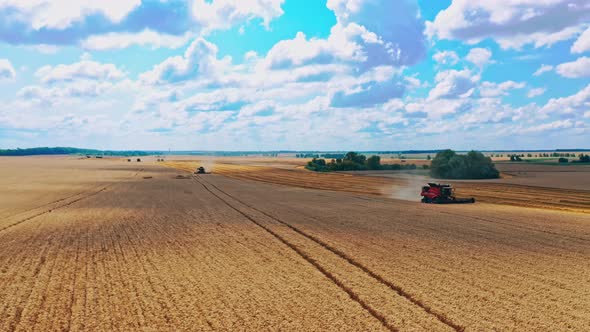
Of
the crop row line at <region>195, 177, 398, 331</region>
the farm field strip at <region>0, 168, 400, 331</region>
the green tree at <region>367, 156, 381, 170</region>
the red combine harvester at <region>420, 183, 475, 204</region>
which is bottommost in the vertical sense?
the farm field strip at <region>0, 168, 400, 331</region>

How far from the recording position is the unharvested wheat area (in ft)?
39.3

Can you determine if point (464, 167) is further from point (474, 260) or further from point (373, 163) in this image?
point (474, 260)

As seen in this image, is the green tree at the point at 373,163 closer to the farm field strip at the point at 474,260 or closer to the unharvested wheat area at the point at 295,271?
the farm field strip at the point at 474,260

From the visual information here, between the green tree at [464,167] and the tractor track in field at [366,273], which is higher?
the green tree at [464,167]

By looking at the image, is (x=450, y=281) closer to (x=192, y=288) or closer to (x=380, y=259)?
(x=380, y=259)

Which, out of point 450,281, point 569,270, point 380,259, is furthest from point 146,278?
point 569,270

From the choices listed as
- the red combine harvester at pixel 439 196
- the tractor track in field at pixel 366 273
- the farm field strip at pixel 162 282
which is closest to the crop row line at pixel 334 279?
the tractor track in field at pixel 366 273

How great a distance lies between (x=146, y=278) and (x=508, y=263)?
13580mm

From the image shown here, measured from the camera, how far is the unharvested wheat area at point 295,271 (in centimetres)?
1198

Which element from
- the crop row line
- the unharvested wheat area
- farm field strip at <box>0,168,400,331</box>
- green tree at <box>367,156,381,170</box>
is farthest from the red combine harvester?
green tree at <box>367,156,381,170</box>

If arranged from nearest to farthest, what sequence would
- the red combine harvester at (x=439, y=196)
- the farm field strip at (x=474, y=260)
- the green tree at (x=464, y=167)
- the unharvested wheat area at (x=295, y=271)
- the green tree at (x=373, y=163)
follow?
the unharvested wheat area at (x=295, y=271) < the farm field strip at (x=474, y=260) < the red combine harvester at (x=439, y=196) < the green tree at (x=464, y=167) < the green tree at (x=373, y=163)

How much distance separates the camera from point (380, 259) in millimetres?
18328

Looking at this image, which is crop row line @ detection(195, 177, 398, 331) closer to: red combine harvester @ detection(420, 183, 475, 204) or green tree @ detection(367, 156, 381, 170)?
red combine harvester @ detection(420, 183, 475, 204)

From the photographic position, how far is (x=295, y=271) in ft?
54.3
